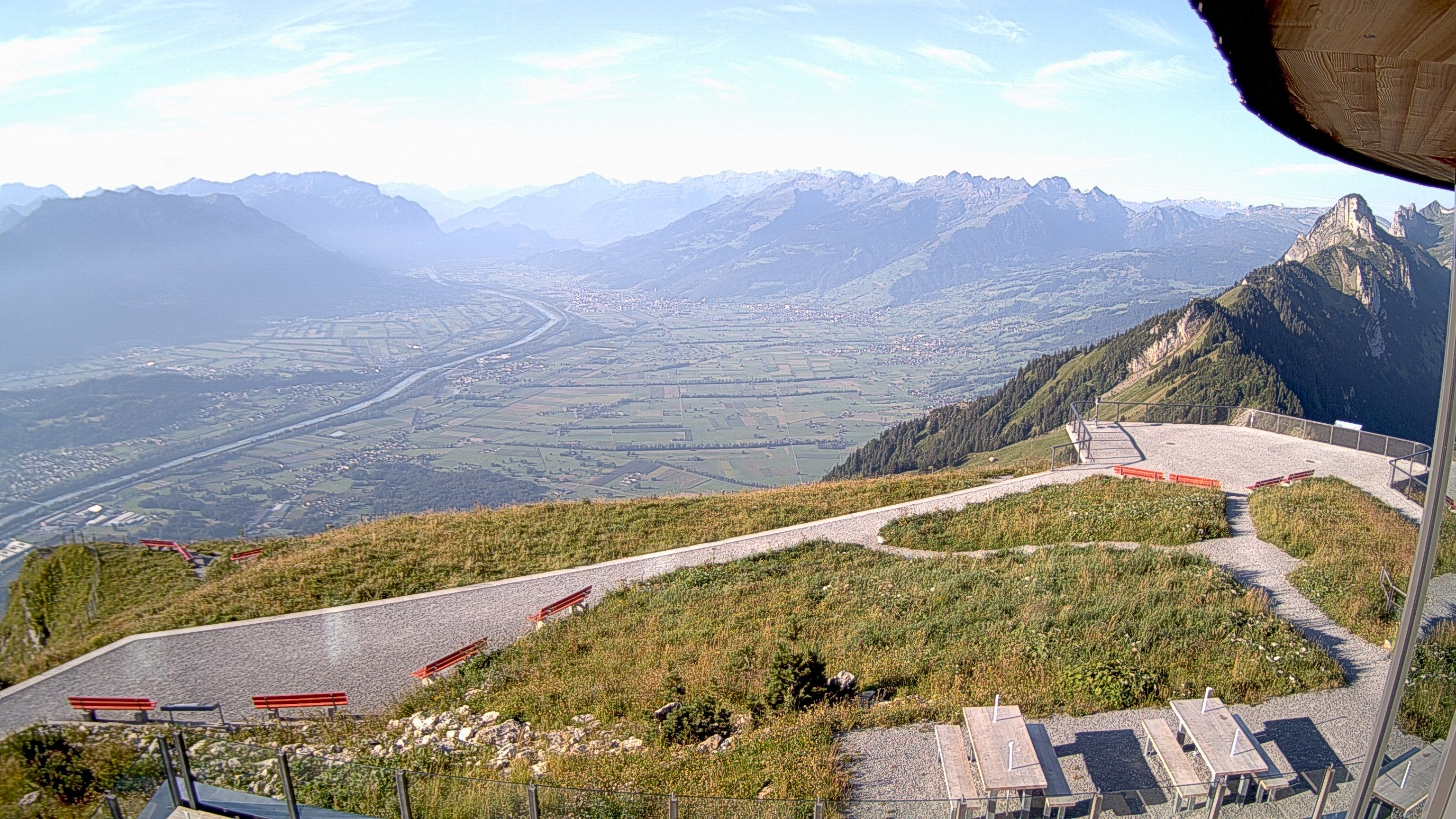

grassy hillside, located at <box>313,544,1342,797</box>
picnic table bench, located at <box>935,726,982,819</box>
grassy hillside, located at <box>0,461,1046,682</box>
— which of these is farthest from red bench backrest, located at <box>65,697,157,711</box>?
picnic table bench, located at <box>935,726,982,819</box>

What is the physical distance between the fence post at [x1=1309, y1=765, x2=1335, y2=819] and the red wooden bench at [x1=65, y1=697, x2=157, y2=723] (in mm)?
15760

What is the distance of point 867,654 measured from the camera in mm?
13062

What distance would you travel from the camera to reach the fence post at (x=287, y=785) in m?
7.71

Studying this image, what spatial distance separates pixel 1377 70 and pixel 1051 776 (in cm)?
740

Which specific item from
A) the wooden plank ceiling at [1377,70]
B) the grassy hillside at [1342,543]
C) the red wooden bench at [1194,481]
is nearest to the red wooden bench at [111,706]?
the wooden plank ceiling at [1377,70]

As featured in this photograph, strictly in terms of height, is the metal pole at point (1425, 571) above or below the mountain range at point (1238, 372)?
above

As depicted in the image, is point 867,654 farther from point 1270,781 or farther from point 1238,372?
point 1238,372

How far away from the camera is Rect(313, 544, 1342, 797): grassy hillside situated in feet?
33.7

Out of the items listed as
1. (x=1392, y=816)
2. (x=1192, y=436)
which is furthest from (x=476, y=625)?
(x=1192, y=436)

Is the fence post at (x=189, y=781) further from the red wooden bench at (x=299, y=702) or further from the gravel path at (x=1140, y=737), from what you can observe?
the gravel path at (x=1140, y=737)

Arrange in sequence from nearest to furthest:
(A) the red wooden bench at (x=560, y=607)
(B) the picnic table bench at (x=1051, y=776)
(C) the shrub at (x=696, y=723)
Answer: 1. (B) the picnic table bench at (x=1051, y=776)
2. (C) the shrub at (x=696, y=723)
3. (A) the red wooden bench at (x=560, y=607)

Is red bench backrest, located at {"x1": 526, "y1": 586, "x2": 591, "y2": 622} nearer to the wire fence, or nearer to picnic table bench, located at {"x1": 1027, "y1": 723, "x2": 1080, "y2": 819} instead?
the wire fence

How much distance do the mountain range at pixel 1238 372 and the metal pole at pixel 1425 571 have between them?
91.7 metres

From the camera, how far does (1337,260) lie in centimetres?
18050
